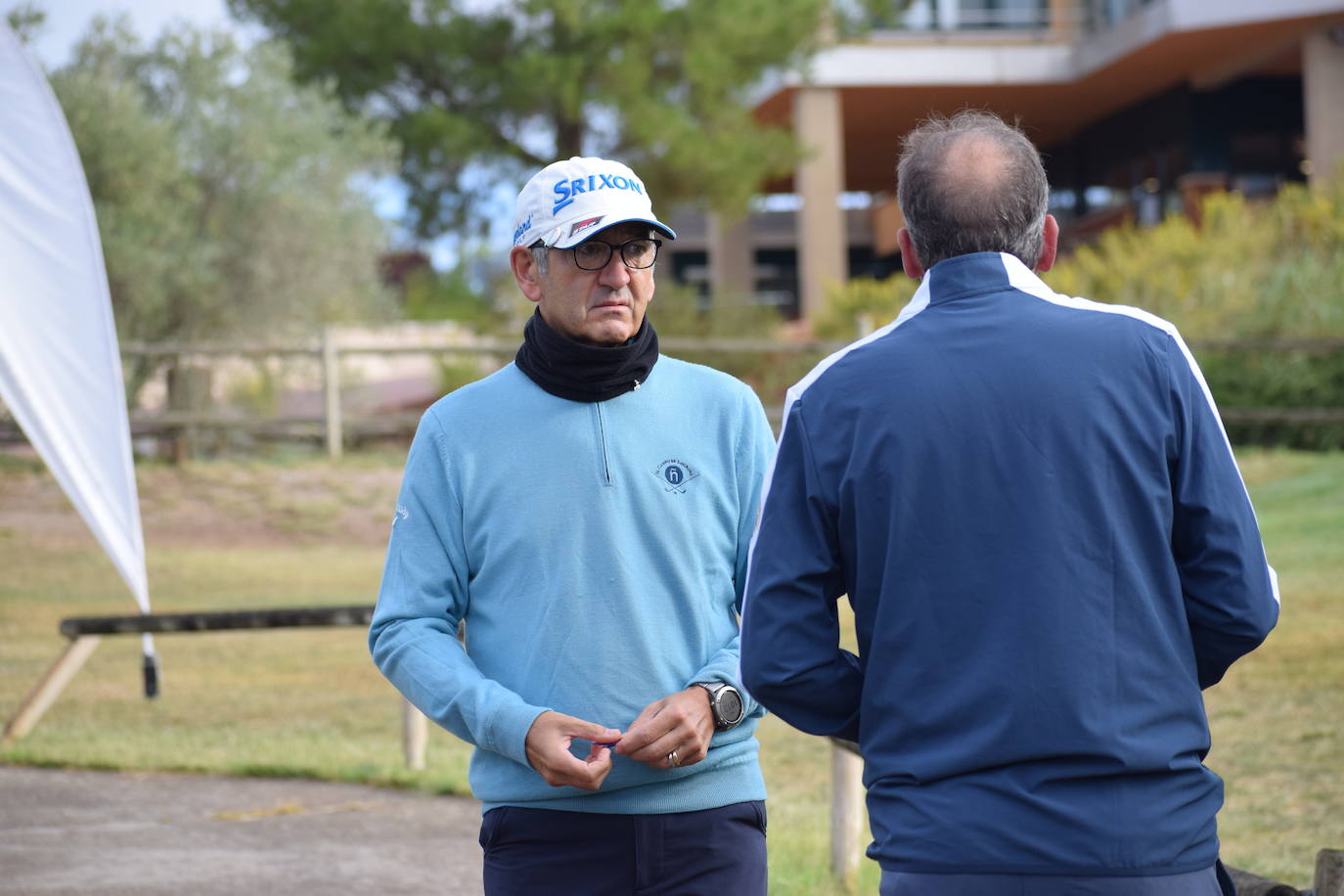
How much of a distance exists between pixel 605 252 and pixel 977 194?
2.58 ft

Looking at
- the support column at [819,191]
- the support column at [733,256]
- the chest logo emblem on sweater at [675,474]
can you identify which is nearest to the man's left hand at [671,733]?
the chest logo emblem on sweater at [675,474]

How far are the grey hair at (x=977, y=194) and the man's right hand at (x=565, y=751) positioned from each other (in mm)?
897

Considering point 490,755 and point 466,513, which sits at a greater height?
point 466,513

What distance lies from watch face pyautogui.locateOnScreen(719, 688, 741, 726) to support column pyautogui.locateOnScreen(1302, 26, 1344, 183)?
1071 inches

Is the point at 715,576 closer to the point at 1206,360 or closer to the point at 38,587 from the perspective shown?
the point at 38,587

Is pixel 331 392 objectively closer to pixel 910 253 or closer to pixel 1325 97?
pixel 1325 97

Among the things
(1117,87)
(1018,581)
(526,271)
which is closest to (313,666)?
(526,271)

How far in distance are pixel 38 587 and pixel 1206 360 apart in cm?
1252

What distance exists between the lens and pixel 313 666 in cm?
1081

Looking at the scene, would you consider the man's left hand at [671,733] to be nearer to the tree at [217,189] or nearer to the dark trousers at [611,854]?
the dark trousers at [611,854]

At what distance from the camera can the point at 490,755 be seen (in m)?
2.76

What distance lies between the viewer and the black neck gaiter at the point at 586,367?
9.15 ft

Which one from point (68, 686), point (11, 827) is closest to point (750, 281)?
point (68, 686)

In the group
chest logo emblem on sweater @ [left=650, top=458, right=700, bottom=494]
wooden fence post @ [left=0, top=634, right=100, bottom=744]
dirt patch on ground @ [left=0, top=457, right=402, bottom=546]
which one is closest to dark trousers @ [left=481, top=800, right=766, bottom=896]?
chest logo emblem on sweater @ [left=650, top=458, right=700, bottom=494]
